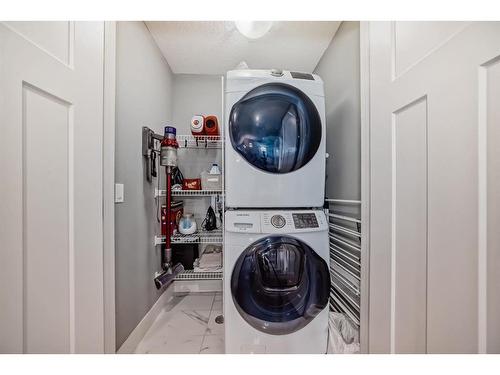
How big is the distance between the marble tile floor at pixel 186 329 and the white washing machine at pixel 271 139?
96 centimetres

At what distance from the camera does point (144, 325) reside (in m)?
1.33

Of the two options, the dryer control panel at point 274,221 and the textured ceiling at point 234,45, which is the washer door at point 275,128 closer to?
the dryer control panel at point 274,221

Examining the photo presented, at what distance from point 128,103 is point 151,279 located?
126cm

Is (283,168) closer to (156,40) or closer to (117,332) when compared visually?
(117,332)

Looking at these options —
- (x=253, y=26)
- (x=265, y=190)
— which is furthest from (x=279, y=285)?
(x=253, y=26)

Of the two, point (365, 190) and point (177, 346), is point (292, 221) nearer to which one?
point (365, 190)

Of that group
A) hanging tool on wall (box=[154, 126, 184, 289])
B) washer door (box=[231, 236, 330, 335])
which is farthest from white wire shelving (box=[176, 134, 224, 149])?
washer door (box=[231, 236, 330, 335])

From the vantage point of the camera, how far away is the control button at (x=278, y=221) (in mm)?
1034

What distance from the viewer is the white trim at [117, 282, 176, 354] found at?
114 cm
